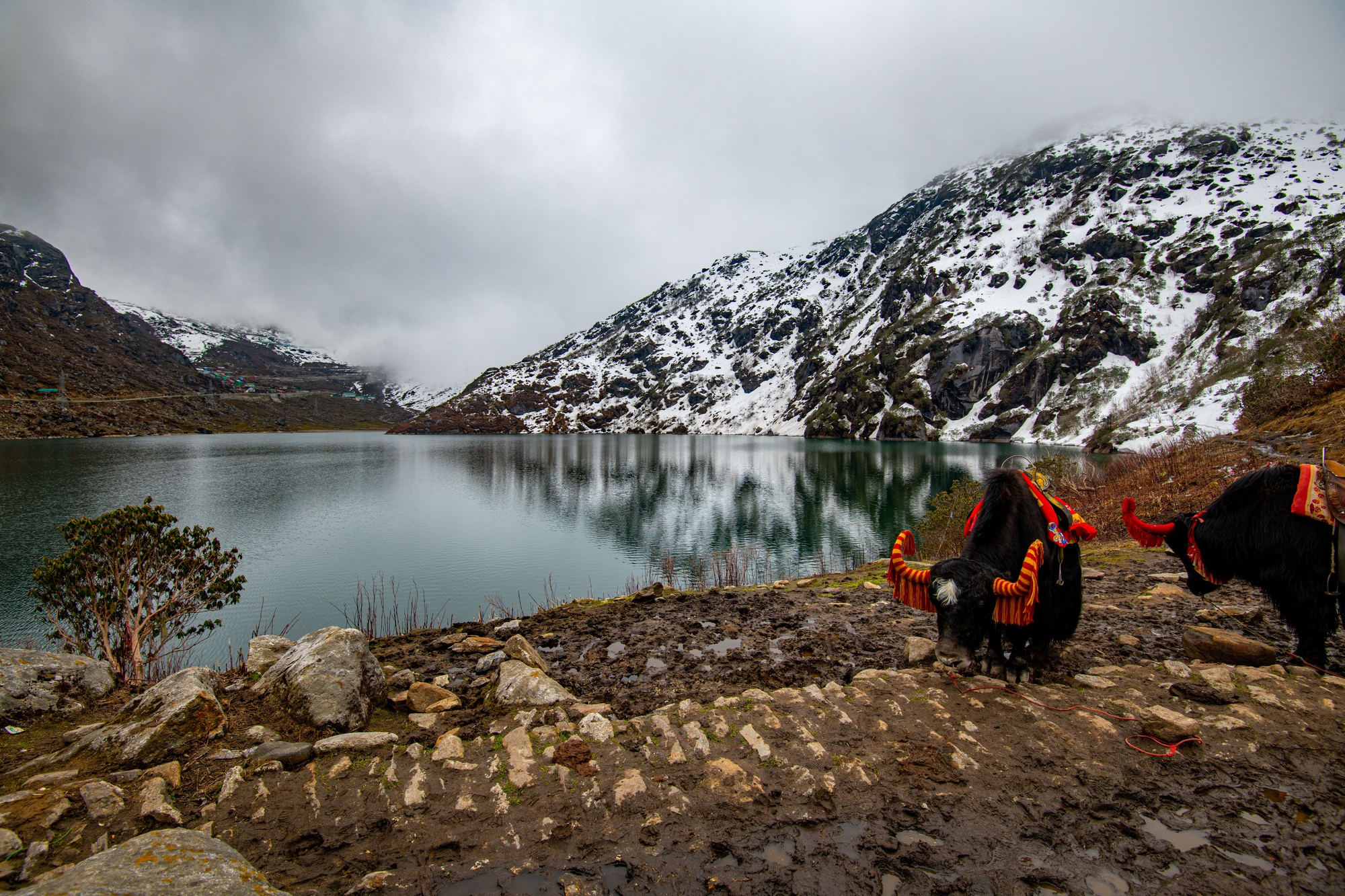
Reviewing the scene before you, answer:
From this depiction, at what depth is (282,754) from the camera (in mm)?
3971

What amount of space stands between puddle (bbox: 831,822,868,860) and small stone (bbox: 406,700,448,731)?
142 inches

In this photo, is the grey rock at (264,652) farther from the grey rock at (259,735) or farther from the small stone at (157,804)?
the small stone at (157,804)

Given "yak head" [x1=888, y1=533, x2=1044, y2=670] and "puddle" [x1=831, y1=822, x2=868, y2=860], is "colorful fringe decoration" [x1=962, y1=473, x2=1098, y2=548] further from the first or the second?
"puddle" [x1=831, y1=822, x2=868, y2=860]

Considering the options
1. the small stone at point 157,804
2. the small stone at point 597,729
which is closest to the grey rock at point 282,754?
the small stone at point 157,804

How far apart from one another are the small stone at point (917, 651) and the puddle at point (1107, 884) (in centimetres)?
308

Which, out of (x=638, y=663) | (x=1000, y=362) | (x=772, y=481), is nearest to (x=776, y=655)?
(x=638, y=663)

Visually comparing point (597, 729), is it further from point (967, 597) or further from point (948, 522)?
point (948, 522)

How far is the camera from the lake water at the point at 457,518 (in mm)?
16719

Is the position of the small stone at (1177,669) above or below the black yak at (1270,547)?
below

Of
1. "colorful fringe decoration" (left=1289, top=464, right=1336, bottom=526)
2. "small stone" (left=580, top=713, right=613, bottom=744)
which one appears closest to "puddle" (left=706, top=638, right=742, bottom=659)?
"small stone" (left=580, top=713, right=613, bottom=744)

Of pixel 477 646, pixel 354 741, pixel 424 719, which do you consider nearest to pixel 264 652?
pixel 477 646

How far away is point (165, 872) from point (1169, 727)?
22.0ft

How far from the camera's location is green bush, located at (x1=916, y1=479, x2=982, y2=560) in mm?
15203

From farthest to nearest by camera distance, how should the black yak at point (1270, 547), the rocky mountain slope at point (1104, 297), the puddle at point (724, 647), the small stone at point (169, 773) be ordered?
the rocky mountain slope at point (1104, 297)
the puddle at point (724, 647)
the black yak at point (1270, 547)
the small stone at point (169, 773)
